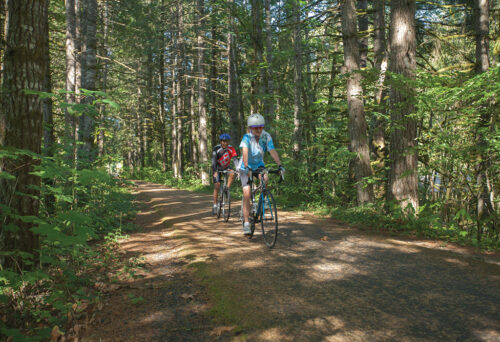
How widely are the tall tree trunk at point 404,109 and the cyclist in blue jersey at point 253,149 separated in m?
3.24

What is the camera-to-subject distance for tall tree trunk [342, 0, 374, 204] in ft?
28.9

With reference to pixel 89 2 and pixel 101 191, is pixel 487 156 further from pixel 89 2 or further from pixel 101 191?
pixel 89 2

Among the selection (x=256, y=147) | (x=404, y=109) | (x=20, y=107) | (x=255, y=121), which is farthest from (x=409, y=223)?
(x=20, y=107)

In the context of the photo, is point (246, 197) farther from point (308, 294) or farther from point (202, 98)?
point (202, 98)

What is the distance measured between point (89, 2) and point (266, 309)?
1120cm

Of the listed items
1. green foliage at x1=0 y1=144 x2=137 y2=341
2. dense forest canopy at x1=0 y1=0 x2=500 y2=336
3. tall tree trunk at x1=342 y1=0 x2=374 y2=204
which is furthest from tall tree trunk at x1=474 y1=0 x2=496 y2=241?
green foliage at x1=0 y1=144 x2=137 y2=341

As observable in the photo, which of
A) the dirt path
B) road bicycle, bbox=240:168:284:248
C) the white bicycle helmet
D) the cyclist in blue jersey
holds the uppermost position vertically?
the white bicycle helmet

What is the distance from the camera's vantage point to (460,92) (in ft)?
17.9

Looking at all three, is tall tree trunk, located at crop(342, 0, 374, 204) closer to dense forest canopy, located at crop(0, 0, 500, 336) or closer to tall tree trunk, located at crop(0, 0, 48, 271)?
dense forest canopy, located at crop(0, 0, 500, 336)

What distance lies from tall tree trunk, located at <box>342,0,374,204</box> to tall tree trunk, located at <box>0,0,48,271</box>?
7637 mm

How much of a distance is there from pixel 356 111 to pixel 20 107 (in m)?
8.05

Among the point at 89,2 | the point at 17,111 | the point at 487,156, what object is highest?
the point at 89,2

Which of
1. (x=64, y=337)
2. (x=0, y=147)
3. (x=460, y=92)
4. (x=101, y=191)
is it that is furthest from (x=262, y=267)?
(x=101, y=191)

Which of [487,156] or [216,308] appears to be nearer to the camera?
[216,308]
